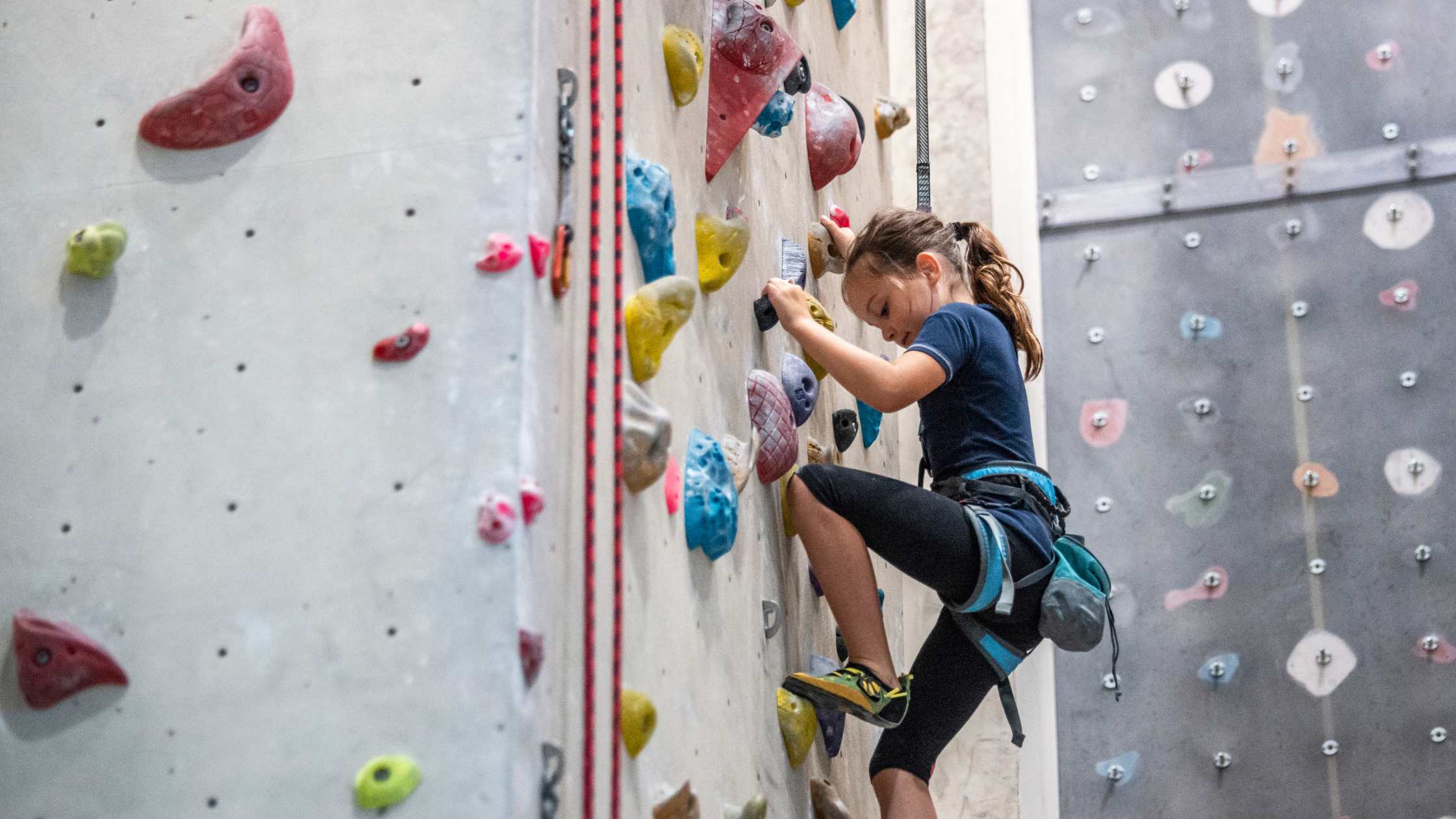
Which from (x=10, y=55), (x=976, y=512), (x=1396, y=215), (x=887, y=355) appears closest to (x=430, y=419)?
(x=10, y=55)

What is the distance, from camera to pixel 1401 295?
403 centimetres

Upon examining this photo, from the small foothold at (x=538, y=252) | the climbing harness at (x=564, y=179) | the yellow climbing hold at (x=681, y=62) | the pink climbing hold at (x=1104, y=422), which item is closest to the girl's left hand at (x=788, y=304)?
the yellow climbing hold at (x=681, y=62)

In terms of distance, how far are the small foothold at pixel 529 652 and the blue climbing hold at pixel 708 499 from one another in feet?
2.02

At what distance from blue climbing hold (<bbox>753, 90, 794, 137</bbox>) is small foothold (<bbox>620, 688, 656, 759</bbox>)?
1.25 meters

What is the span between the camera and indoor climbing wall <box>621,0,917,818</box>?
2207 mm

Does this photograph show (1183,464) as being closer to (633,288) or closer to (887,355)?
(887,355)

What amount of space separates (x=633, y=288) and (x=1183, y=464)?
2330 millimetres

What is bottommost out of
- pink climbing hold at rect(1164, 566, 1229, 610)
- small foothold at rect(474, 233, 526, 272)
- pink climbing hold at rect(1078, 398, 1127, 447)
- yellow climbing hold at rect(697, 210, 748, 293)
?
pink climbing hold at rect(1164, 566, 1229, 610)

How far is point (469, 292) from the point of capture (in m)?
1.86

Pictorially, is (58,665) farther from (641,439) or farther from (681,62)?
(681,62)

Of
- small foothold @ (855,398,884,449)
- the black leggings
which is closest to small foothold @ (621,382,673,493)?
the black leggings

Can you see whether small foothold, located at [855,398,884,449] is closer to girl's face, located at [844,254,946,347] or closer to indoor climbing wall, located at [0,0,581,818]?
girl's face, located at [844,254,946,347]

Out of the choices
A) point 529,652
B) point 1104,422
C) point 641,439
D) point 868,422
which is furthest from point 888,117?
point 529,652

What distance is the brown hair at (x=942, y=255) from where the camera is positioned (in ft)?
9.40
